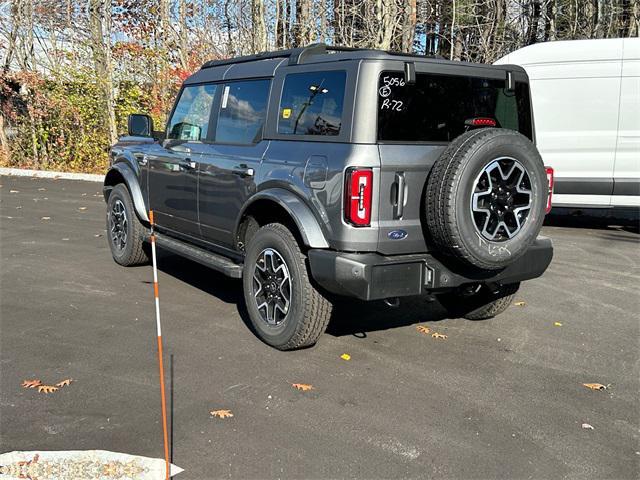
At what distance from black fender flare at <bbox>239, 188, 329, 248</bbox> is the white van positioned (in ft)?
22.6

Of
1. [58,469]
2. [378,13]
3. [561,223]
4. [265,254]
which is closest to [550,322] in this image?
[265,254]

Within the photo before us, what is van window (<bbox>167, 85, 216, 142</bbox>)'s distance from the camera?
581cm

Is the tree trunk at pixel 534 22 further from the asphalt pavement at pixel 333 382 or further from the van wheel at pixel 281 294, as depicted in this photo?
the van wheel at pixel 281 294

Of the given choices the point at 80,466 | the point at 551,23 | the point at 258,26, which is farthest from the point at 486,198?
the point at 551,23

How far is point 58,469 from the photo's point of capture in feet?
10.1

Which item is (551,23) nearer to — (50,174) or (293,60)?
(50,174)

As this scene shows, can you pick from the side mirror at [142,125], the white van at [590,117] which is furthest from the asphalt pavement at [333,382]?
the white van at [590,117]

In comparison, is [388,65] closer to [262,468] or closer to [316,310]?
[316,310]

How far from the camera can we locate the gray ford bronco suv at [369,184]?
409 centimetres

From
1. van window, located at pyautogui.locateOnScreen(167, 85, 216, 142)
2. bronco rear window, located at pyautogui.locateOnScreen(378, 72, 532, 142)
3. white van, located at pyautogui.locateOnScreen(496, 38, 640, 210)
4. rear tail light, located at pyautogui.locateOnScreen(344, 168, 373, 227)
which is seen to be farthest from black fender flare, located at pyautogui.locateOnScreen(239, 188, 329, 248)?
white van, located at pyautogui.locateOnScreen(496, 38, 640, 210)

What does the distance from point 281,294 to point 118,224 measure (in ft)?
10.8

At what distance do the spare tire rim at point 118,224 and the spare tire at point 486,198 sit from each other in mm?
4068

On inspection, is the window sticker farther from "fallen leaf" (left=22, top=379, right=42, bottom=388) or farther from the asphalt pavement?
"fallen leaf" (left=22, top=379, right=42, bottom=388)

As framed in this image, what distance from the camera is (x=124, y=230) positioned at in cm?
716
